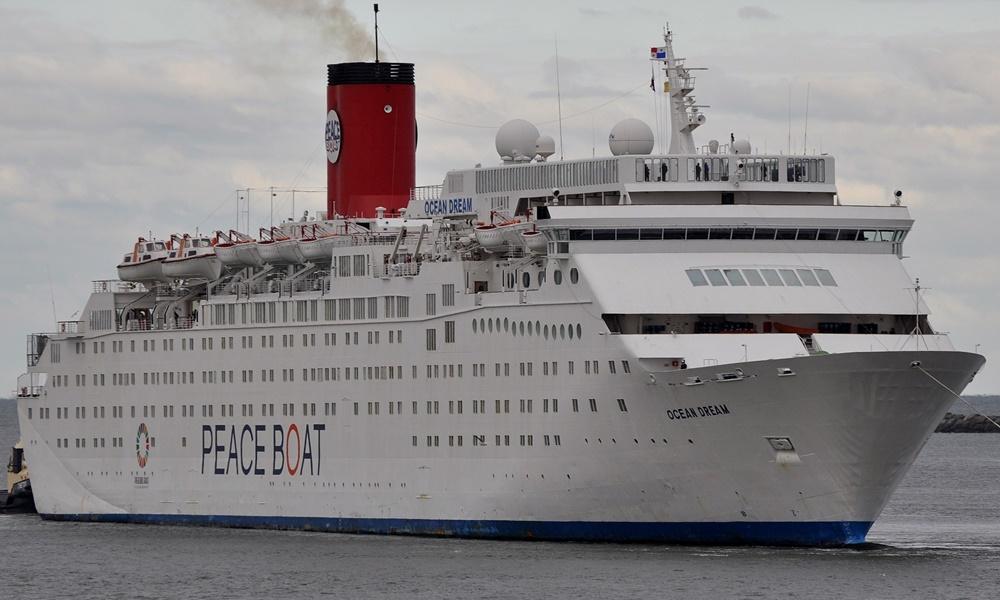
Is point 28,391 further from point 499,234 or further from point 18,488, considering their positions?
point 499,234

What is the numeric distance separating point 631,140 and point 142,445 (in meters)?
19.9

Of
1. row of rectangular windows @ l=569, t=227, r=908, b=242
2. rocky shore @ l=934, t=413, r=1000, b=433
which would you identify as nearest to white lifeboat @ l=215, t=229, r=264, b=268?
row of rectangular windows @ l=569, t=227, r=908, b=242

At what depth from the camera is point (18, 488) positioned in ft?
244

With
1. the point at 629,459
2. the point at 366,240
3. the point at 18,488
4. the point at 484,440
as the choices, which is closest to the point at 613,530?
Answer: the point at 629,459

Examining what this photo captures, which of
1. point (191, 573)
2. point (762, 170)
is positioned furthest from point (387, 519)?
point (762, 170)

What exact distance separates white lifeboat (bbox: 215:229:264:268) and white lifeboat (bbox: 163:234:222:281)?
1.42 feet

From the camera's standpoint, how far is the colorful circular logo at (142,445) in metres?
65.2

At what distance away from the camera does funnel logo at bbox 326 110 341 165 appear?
6644cm

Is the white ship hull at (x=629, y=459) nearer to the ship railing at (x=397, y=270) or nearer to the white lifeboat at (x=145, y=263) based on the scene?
the ship railing at (x=397, y=270)

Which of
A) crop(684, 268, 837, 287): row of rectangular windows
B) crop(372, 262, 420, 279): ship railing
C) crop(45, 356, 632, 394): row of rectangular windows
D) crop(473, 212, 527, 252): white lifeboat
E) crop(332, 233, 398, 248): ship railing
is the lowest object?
crop(45, 356, 632, 394): row of rectangular windows

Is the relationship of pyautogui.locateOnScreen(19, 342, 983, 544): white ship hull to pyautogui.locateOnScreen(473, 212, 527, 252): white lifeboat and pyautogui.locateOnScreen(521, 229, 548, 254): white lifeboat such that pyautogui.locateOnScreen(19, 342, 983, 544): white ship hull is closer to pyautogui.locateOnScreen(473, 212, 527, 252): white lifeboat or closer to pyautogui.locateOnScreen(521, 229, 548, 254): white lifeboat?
pyautogui.locateOnScreen(521, 229, 548, 254): white lifeboat

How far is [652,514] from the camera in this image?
50.7 metres

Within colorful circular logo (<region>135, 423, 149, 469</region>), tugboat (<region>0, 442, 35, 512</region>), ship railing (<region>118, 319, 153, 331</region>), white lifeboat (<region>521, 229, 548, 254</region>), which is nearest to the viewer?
white lifeboat (<region>521, 229, 548, 254</region>)

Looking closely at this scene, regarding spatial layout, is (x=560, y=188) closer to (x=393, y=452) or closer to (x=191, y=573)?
(x=393, y=452)
